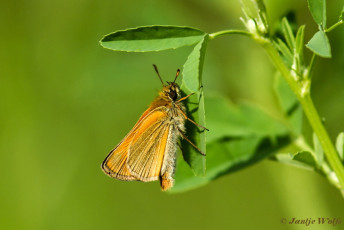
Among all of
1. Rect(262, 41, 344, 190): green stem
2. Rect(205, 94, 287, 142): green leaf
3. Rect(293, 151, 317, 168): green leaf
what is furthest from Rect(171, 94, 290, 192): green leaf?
Rect(262, 41, 344, 190): green stem

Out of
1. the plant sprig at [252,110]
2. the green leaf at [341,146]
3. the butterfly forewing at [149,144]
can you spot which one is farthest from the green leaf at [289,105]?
the butterfly forewing at [149,144]

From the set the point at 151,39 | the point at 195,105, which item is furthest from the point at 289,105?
the point at 151,39

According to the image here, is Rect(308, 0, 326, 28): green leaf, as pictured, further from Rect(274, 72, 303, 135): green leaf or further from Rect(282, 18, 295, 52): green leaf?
Rect(274, 72, 303, 135): green leaf

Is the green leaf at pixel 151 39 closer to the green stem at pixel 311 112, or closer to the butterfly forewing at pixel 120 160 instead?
the green stem at pixel 311 112

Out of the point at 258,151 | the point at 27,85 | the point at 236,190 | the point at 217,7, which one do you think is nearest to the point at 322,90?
the point at 258,151

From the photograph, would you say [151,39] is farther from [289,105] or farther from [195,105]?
[289,105]

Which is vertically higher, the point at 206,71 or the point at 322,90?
the point at 206,71

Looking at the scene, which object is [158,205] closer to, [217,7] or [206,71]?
[206,71]
